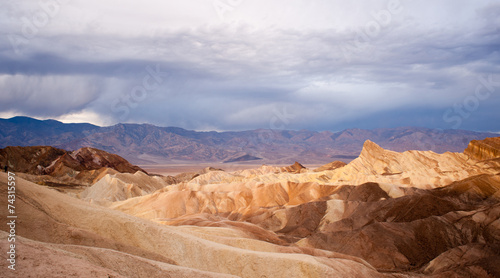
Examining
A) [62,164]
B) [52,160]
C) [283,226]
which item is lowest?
[283,226]

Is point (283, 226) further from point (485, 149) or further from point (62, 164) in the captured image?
point (62, 164)

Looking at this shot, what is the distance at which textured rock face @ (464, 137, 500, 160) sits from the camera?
61553 mm

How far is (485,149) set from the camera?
Answer: 6322 cm

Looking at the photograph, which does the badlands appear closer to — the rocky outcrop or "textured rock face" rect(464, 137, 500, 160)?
the rocky outcrop

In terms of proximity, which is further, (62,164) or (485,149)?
(62,164)

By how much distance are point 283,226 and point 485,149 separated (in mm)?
38821

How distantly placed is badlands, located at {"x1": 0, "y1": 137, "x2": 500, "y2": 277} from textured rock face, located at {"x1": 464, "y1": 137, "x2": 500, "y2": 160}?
0.63 ft

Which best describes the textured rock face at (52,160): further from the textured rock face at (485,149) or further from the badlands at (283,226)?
the textured rock face at (485,149)


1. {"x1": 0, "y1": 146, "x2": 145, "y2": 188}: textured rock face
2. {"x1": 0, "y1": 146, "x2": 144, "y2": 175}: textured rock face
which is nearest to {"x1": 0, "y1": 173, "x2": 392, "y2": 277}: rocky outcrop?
{"x1": 0, "y1": 146, "x2": 145, "y2": 188}: textured rock face

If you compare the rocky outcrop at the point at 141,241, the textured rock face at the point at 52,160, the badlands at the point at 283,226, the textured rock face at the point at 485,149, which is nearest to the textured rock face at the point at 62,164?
the textured rock face at the point at 52,160

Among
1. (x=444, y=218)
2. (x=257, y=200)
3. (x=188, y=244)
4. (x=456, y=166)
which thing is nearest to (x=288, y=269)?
(x=188, y=244)

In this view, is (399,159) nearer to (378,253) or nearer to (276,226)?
(276,226)

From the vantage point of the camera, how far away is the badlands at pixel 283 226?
1647cm

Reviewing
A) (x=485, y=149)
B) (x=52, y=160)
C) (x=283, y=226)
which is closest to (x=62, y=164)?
(x=52, y=160)
